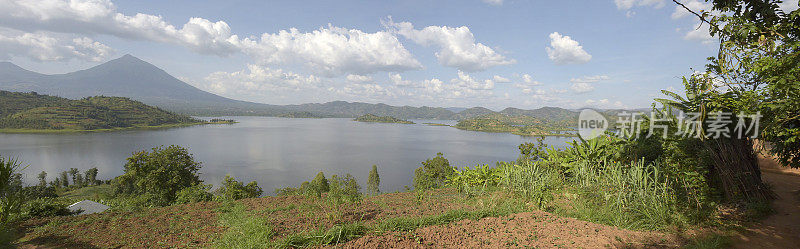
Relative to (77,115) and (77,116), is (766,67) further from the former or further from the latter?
(77,115)

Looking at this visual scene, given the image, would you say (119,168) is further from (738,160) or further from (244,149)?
(738,160)

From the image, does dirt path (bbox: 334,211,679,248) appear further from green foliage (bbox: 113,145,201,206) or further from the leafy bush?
green foliage (bbox: 113,145,201,206)

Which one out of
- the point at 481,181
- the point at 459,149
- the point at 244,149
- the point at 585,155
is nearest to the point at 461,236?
the point at 481,181

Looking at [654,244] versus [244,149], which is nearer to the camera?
[654,244]

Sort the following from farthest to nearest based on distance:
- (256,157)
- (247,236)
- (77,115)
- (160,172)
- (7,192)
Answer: (77,115)
(256,157)
(160,172)
(247,236)
(7,192)

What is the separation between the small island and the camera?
10812cm

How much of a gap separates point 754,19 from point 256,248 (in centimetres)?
646

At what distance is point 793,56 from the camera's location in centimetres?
274

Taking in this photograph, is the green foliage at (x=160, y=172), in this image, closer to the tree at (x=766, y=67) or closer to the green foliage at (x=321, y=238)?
the green foliage at (x=321, y=238)

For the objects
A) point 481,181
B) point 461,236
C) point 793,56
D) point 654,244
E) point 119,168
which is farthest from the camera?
point 119,168

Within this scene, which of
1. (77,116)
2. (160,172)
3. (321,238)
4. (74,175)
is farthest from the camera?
(77,116)

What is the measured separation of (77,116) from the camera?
11919cm

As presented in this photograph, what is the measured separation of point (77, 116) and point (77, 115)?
3.88 feet

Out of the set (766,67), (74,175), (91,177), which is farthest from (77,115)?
(766,67)
